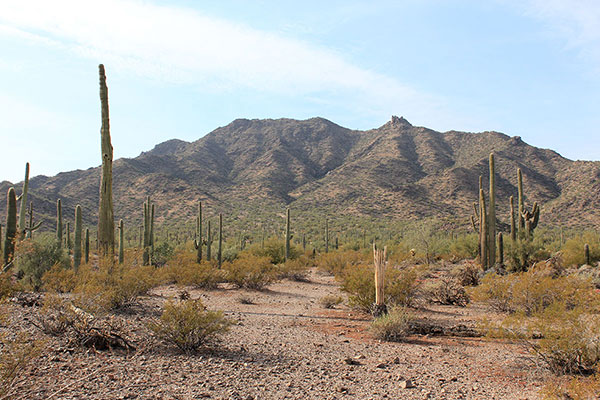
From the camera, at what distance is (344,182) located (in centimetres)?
6988

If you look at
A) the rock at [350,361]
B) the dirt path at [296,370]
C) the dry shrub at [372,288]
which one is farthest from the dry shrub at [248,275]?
the rock at [350,361]

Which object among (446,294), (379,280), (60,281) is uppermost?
(379,280)

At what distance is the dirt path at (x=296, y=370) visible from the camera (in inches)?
227

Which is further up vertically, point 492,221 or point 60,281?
point 492,221

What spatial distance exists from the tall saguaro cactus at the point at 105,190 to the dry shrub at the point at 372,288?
286 inches

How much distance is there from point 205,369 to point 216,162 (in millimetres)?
87654

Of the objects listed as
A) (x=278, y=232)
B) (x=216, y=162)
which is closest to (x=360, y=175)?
(x=278, y=232)

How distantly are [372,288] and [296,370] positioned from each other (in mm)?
5879

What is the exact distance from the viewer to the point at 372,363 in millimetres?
7633

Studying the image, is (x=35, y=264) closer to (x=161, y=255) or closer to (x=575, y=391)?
(x=161, y=255)

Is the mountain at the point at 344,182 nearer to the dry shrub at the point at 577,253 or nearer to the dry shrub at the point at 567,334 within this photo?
the dry shrub at the point at 577,253

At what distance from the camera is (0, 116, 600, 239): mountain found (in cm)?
5619

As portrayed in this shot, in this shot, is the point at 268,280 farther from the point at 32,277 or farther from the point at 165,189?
the point at 165,189

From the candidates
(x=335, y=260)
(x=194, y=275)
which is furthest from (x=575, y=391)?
(x=335, y=260)
